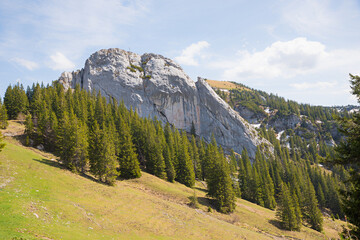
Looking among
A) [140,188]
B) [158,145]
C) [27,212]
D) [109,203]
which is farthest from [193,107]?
[27,212]

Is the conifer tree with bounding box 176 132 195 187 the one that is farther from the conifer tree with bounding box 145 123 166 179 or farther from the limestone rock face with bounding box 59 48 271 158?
the limestone rock face with bounding box 59 48 271 158

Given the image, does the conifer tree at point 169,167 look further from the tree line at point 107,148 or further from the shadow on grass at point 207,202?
the shadow on grass at point 207,202

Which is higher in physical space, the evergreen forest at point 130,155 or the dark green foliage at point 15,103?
the dark green foliage at point 15,103

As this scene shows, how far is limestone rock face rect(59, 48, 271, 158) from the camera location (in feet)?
420

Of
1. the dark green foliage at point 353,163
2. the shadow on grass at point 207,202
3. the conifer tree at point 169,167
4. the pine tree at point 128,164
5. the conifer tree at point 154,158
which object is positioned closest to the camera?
the dark green foliage at point 353,163

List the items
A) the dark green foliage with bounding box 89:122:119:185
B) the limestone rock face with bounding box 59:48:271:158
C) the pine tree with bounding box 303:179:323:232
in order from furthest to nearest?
the limestone rock face with bounding box 59:48:271:158 → the pine tree with bounding box 303:179:323:232 → the dark green foliage with bounding box 89:122:119:185

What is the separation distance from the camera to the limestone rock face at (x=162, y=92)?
12812cm

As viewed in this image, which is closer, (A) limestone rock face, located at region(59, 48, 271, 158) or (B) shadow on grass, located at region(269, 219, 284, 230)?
(B) shadow on grass, located at region(269, 219, 284, 230)

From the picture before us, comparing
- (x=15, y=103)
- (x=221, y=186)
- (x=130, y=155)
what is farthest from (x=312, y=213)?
(x=15, y=103)

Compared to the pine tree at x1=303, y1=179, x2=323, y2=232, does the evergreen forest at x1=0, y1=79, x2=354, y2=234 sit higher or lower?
higher

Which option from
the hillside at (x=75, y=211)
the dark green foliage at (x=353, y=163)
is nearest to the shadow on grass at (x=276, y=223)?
the hillside at (x=75, y=211)

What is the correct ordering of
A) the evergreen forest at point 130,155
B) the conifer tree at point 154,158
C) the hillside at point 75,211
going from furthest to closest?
1. the conifer tree at point 154,158
2. the evergreen forest at point 130,155
3. the hillside at point 75,211

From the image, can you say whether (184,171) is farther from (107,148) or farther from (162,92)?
(162,92)

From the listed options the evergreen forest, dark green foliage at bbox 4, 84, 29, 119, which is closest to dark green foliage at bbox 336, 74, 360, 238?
the evergreen forest
